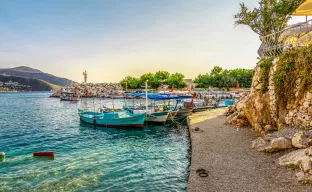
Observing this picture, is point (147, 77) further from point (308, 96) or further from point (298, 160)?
point (298, 160)

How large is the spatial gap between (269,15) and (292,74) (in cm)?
1263

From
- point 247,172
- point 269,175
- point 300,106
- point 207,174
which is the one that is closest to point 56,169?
point 207,174

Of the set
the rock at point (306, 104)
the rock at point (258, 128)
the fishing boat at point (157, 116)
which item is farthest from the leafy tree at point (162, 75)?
the rock at point (306, 104)

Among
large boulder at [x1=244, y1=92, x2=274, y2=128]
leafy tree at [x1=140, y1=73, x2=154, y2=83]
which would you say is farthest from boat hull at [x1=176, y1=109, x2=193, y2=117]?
leafy tree at [x1=140, y1=73, x2=154, y2=83]

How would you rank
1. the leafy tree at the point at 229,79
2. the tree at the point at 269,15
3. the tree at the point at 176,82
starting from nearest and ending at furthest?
1. the tree at the point at 269,15
2. the leafy tree at the point at 229,79
3. the tree at the point at 176,82

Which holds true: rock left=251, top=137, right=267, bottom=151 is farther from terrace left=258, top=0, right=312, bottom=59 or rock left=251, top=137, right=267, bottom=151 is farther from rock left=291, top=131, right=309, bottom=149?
terrace left=258, top=0, right=312, bottom=59

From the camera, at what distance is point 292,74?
12.3 m

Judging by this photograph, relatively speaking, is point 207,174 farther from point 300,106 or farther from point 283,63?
point 283,63

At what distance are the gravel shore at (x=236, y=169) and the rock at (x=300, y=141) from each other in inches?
35.2

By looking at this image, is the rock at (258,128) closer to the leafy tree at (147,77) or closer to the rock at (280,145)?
the rock at (280,145)

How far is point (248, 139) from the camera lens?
47.3ft

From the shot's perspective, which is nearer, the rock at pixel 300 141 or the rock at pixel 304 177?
the rock at pixel 304 177

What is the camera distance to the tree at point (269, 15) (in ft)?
69.6

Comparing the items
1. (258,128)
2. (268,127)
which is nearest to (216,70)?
(258,128)
